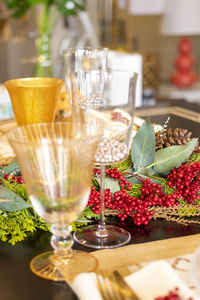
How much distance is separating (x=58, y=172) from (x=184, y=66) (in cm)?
420

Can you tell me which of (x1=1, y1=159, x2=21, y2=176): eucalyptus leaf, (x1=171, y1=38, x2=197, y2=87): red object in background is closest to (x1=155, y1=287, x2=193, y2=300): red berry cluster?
(x1=1, y1=159, x2=21, y2=176): eucalyptus leaf

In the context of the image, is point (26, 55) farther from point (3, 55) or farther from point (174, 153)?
point (174, 153)

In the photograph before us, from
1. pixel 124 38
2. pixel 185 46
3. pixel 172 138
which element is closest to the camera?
pixel 172 138

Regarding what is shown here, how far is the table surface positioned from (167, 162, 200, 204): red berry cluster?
6 centimetres

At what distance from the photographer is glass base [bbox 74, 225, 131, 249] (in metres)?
0.66

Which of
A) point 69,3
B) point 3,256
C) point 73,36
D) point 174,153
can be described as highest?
point 69,3

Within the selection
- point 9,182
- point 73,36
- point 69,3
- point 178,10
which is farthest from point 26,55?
point 9,182

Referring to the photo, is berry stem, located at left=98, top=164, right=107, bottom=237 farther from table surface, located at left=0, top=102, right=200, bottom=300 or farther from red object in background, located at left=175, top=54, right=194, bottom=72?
red object in background, located at left=175, top=54, right=194, bottom=72

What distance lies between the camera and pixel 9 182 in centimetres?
75

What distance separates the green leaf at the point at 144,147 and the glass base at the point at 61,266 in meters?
0.24

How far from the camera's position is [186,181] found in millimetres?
760

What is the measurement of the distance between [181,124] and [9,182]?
0.53 meters

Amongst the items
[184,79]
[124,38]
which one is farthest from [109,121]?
[124,38]

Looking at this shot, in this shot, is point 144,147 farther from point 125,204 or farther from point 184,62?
point 184,62
